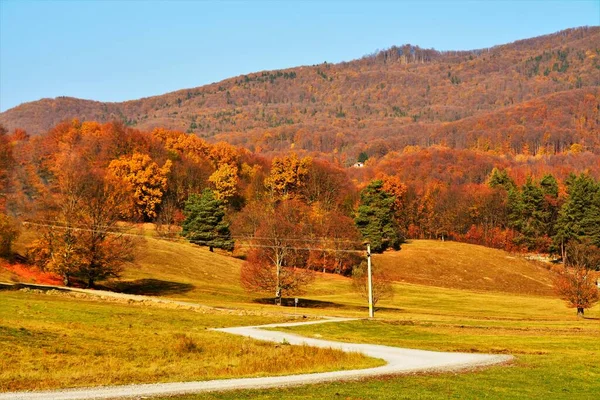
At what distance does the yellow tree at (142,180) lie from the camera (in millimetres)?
131375

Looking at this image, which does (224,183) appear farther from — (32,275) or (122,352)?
(122,352)

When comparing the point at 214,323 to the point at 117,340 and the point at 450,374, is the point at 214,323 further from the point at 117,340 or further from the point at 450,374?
the point at 450,374

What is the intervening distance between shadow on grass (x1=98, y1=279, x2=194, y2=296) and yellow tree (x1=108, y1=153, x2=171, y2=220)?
49511 millimetres

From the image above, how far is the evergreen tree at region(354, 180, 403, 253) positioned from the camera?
140 m

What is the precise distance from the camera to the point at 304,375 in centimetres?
2805

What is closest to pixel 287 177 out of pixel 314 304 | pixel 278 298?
pixel 314 304

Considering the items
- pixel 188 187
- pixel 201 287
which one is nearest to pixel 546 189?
pixel 188 187

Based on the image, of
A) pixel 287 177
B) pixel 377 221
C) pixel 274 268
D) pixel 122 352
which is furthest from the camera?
pixel 287 177

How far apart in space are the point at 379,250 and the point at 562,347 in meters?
97.6

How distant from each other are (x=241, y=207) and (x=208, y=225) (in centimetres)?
3942

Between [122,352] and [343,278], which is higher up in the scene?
[122,352]

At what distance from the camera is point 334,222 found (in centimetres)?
12644

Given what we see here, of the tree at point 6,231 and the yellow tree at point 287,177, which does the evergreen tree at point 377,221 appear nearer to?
the yellow tree at point 287,177

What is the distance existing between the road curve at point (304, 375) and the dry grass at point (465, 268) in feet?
269
